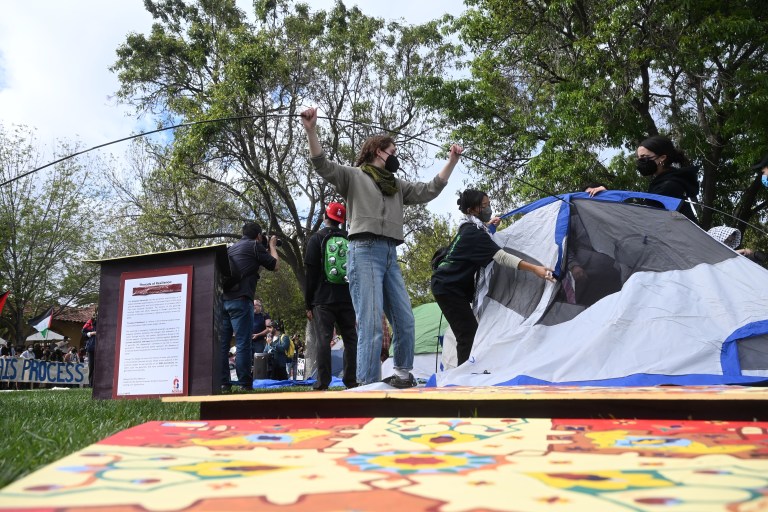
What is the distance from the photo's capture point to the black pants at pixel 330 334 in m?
5.30

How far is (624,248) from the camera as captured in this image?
4.48 m

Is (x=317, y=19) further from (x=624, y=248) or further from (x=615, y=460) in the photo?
(x=615, y=460)

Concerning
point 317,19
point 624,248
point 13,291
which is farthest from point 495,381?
point 13,291

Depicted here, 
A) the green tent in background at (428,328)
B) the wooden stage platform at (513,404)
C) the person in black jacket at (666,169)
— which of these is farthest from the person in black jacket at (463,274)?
the green tent in background at (428,328)

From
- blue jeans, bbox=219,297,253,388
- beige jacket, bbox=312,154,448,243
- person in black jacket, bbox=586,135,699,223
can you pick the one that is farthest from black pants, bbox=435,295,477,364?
blue jeans, bbox=219,297,253,388

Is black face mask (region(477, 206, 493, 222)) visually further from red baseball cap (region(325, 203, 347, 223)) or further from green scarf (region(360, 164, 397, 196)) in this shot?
red baseball cap (region(325, 203, 347, 223))

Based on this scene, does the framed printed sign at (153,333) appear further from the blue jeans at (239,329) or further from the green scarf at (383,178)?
the green scarf at (383,178)

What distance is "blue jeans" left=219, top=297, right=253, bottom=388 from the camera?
21.1 feet

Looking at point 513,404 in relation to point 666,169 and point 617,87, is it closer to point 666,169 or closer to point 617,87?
point 666,169

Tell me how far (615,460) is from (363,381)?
3.04 meters

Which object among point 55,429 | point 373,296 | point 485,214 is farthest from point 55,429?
point 485,214

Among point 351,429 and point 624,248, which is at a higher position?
point 624,248

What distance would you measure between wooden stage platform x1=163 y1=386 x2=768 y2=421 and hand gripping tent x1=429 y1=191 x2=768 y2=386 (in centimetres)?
164

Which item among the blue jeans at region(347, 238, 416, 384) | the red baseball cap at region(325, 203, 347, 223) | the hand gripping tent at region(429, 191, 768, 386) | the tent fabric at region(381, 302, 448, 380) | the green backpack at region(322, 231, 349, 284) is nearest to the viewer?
→ the hand gripping tent at region(429, 191, 768, 386)
